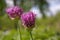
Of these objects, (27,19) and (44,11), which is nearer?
(27,19)

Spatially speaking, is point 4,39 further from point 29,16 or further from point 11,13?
point 29,16

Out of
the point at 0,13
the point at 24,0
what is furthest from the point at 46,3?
the point at 0,13

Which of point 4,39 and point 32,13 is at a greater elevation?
point 32,13

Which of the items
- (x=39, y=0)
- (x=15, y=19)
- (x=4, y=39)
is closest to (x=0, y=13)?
(x=4, y=39)

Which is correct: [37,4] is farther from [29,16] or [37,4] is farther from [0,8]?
[29,16]

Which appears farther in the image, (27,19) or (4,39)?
(4,39)

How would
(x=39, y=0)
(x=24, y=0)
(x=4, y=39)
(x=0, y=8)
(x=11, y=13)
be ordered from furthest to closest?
(x=39, y=0)
(x=24, y=0)
(x=0, y=8)
(x=4, y=39)
(x=11, y=13)

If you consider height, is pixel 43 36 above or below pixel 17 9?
below

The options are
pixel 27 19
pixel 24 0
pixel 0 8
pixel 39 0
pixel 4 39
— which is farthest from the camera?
pixel 39 0

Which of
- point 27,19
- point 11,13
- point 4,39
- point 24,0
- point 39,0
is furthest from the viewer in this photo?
point 39,0
